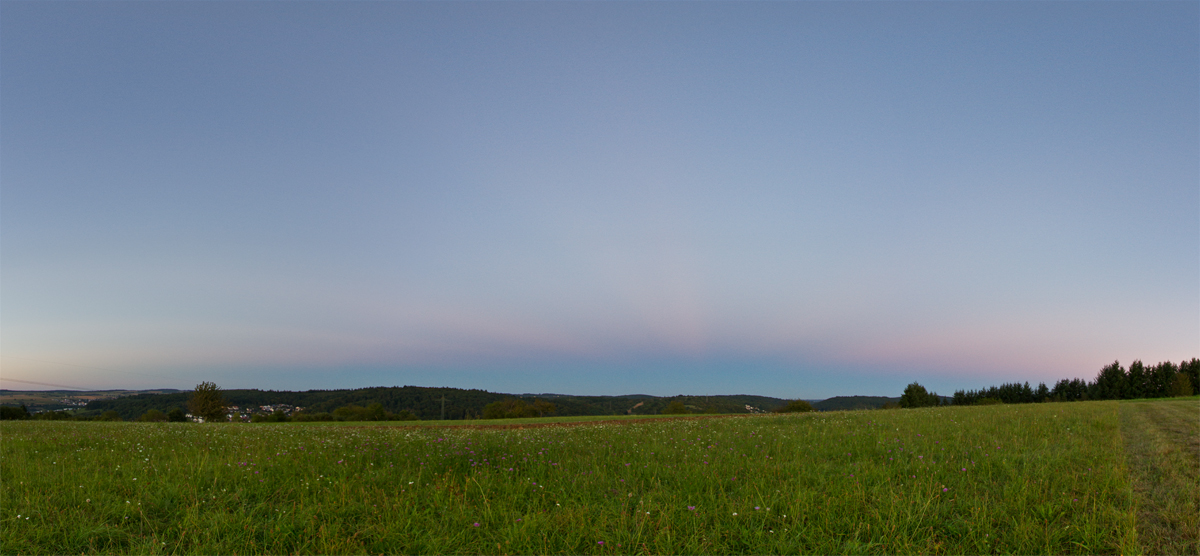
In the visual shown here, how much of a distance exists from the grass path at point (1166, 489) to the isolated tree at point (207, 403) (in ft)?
293

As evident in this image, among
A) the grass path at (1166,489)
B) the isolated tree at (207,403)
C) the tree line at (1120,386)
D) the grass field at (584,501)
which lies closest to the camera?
the grass path at (1166,489)

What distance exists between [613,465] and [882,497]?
13.1 feet

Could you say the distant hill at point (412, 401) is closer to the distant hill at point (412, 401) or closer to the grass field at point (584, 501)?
the distant hill at point (412, 401)

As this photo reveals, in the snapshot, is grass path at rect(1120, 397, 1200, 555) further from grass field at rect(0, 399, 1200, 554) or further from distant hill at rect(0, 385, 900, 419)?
distant hill at rect(0, 385, 900, 419)

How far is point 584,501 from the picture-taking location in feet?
20.2

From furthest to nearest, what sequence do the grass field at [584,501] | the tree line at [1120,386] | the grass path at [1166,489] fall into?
the tree line at [1120,386]
the grass field at [584,501]
the grass path at [1166,489]

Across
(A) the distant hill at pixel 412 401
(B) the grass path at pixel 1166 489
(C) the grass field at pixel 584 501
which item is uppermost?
(B) the grass path at pixel 1166 489

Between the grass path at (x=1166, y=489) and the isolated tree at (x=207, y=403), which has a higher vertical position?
the grass path at (x=1166, y=489)

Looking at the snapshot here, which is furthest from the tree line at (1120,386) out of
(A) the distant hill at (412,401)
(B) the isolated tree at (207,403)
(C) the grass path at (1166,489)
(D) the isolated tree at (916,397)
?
(B) the isolated tree at (207,403)

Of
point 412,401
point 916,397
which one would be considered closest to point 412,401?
point 412,401

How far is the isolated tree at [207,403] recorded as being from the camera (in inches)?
2783

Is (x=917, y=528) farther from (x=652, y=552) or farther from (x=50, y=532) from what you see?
(x=50, y=532)

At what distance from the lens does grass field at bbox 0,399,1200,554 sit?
196 inches

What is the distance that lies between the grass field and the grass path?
6cm
